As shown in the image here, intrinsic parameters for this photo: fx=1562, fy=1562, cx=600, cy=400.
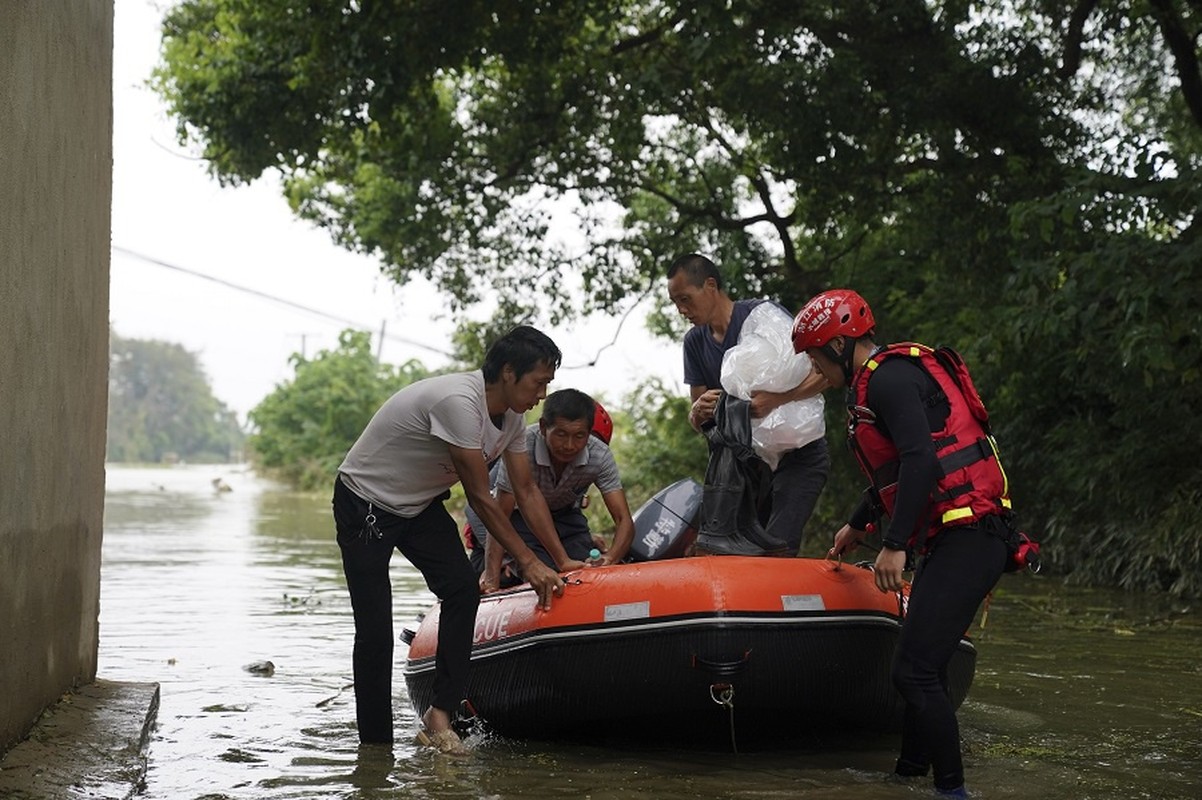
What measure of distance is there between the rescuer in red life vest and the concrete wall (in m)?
2.60

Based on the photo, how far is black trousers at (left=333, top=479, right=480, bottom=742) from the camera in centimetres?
582

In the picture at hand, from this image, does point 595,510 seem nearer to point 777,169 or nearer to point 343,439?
point 777,169

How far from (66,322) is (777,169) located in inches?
438

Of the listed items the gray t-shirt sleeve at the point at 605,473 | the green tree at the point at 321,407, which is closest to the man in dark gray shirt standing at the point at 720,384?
the gray t-shirt sleeve at the point at 605,473

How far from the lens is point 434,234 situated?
60.5 feet

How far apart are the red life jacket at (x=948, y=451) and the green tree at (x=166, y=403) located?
320 ft

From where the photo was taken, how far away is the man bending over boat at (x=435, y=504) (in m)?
5.60

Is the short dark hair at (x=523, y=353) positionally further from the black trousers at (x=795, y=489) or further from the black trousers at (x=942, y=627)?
the black trousers at (x=942, y=627)

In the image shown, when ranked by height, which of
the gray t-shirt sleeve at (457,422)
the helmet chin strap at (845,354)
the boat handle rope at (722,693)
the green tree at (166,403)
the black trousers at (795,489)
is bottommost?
the boat handle rope at (722,693)

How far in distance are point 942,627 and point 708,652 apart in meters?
0.87

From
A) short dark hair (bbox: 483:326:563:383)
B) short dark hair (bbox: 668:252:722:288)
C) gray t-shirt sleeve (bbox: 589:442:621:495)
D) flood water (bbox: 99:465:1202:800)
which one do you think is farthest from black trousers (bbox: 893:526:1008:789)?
gray t-shirt sleeve (bbox: 589:442:621:495)

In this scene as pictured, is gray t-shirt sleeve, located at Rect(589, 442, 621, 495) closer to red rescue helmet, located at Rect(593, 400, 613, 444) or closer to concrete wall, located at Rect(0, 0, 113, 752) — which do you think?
red rescue helmet, located at Rect(593, 400, 613, 444)

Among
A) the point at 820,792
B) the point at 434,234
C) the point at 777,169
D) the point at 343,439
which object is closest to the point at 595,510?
the point at 434,234

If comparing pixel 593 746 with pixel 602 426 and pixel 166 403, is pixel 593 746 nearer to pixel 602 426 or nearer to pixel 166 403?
pixel 602 426
